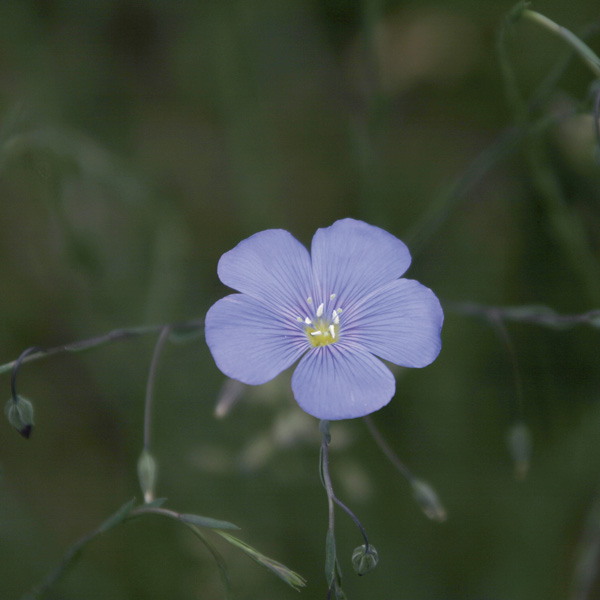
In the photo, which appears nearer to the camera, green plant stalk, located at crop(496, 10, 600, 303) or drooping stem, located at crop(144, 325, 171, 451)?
drooping stem, located at crop(144, 325, 171, 451)

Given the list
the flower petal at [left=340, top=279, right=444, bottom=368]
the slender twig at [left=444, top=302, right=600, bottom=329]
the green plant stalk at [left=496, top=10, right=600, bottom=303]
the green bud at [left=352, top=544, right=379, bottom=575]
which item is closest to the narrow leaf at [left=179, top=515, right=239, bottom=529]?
the green bud at [left=352, top=544, right=379, bottom=575]

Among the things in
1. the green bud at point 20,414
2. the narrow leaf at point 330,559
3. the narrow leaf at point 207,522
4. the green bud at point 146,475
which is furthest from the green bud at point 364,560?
the green bud at point 20,414

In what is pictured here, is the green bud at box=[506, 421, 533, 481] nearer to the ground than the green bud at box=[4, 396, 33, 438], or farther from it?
nearer to the ground

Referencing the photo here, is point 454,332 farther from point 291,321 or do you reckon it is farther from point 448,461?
point 291,321

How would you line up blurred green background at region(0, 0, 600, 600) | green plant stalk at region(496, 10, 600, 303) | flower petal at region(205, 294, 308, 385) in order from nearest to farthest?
flower petal at region(205, 294, 308, 385) → green plant stalk at region(496, 10, 600, 303) → blurred green background at region(0, 0, 600, 600)

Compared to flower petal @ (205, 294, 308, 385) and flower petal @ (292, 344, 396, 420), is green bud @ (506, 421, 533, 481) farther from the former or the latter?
flower petal @ (205, 294, 308, 385)

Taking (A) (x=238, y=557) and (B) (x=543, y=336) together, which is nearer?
(A) (x=238, y=557)

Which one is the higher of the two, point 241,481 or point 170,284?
point 170,284

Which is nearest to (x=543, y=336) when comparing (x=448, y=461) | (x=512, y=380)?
(x=512, y=380)

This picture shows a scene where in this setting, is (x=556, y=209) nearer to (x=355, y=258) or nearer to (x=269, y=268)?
(x=355, y=258)
